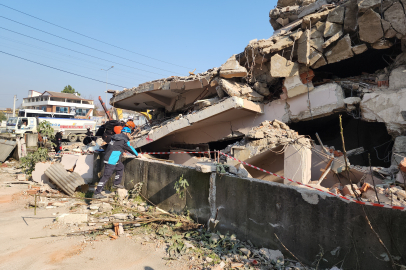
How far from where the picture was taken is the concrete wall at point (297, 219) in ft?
7.93

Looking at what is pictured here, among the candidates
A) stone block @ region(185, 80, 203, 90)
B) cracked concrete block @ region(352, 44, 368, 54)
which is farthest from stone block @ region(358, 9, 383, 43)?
stone block @ region(185, 80, 203, 90)

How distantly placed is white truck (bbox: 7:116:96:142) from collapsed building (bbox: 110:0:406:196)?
14087mm

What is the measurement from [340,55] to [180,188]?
522 centimetres

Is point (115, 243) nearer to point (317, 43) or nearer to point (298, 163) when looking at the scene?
point (298, 163)

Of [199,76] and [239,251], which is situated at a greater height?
[199,76]

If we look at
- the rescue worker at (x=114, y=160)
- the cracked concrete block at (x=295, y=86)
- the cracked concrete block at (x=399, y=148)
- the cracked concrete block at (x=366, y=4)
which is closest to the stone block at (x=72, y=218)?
the rescue worker at (x=114, y=160)

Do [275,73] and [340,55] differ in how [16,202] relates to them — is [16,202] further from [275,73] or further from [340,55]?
[340,55]

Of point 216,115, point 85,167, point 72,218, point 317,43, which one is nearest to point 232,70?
point 216,115

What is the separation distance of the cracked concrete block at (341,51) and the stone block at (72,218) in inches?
266

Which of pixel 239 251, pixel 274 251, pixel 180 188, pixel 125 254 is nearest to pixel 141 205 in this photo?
pixel 180 188

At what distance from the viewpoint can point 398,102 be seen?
18.2ft

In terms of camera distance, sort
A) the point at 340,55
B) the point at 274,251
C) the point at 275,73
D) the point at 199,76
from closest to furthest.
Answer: the point at 274,251 < the point at 340,55 < the point at 275,73 < the point at 199,76

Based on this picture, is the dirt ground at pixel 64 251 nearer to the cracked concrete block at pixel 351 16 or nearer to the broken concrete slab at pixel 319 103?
the broken concrete slab at pixel 319 103

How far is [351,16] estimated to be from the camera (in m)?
A: 6.26
